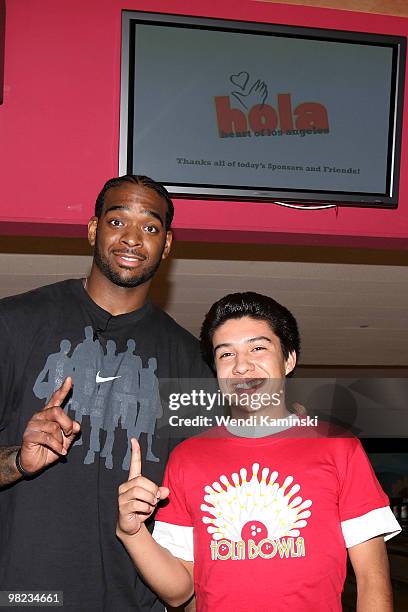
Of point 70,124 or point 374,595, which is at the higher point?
point 70,124

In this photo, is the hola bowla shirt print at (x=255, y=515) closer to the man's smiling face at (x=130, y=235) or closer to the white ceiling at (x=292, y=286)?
the man's smiling face at (x=130, y=235)

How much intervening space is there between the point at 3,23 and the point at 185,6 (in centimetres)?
59

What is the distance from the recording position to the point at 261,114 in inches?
99.5

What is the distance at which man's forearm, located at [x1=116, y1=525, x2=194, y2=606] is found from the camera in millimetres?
1666

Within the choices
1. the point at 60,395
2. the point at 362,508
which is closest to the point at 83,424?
the point at 60,395

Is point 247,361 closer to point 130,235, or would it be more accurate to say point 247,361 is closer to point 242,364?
point 242,364

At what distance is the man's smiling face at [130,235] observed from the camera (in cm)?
203

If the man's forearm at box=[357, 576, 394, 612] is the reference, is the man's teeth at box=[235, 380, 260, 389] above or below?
above

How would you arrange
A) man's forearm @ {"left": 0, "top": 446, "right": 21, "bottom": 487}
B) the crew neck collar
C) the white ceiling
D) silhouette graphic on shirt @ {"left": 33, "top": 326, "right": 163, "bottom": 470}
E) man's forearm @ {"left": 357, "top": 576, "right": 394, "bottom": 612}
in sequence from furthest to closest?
the white ceiling
the crew neck collar
silhouette graphic on shirt @ {"left": 33, "top": 326, "right": 163, "bottom": 470}
man's forearm @ {"left": 0, "top": 446, "right": 21, "bottom": 487}
man's forearm @ {"left": 357, "top": 576, "right": 394, "bottom": 612}

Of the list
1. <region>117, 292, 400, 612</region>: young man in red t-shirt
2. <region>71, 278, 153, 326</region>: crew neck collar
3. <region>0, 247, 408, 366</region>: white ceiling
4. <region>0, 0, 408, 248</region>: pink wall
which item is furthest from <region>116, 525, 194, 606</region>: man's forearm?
<region>0, 247, 408, 366</region>: white ceiling

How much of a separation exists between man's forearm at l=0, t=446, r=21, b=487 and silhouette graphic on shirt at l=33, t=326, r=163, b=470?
0.16m

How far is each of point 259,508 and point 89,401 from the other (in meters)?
0.53

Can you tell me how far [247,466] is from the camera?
178 centimetres

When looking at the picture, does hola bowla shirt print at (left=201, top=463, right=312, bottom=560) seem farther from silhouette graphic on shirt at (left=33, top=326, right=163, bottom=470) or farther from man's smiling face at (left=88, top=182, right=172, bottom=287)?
man's smiling face at (left=88, top=182, right=172, bottom=287)
